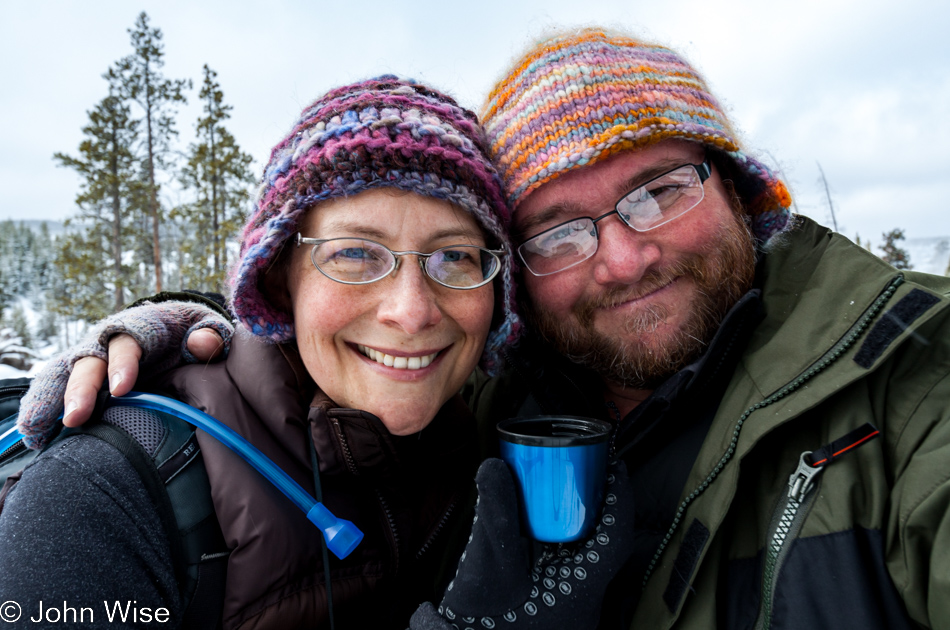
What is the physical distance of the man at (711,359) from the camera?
1.29 meters

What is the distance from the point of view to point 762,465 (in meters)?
1.53

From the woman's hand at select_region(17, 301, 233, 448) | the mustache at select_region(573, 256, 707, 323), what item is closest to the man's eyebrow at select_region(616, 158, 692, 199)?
the mustache at select_region(573, 256, 707, 323)

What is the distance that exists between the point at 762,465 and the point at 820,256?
2.88 feet

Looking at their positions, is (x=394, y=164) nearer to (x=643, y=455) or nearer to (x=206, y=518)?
(x=206, y=518)

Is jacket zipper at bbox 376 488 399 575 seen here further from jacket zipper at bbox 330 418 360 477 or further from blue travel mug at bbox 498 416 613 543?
blue travel mug at bbox 498 416 613 543

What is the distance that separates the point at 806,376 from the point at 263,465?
67.7 inches

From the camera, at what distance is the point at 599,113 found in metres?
2.00

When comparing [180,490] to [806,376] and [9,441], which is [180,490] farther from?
[806,376]

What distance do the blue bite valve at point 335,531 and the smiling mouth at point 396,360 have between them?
1.73 ft

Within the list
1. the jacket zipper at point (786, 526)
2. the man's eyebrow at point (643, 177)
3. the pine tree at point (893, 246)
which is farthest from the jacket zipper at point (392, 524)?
the pine tree at point (893, 246)

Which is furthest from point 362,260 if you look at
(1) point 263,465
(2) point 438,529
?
(2) point 438,529

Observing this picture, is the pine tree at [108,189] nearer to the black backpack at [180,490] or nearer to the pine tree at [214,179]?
the pine tree at [214,179]

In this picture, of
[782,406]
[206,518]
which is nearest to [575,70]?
[782,406]

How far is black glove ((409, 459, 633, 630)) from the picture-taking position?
1.42m
